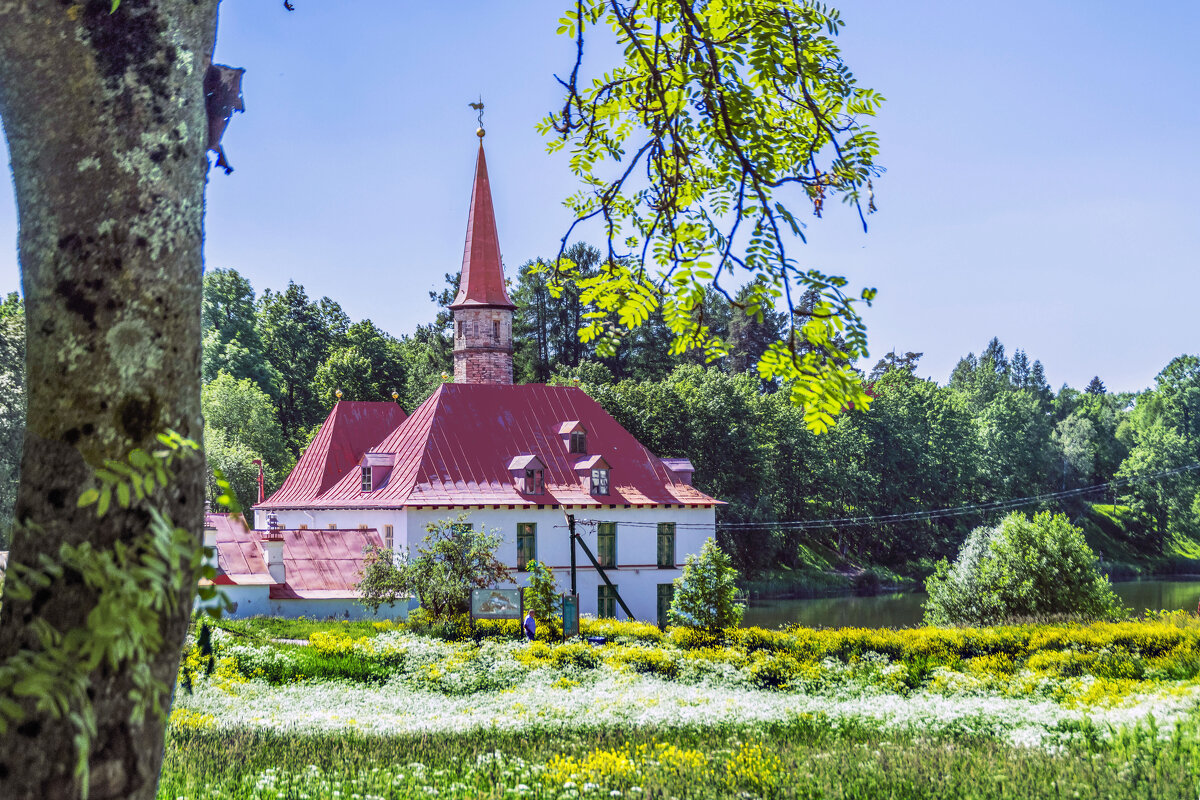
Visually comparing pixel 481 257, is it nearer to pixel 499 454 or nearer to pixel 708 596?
pixel 499 454

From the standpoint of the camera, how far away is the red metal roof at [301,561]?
106 feet

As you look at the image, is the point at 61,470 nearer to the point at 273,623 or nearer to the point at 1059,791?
the point at 1059,791

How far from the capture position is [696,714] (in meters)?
13.5

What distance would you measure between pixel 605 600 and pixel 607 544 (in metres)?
1.96

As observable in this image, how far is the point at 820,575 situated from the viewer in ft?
208

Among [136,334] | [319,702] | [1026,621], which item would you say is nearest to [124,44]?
[136,334]

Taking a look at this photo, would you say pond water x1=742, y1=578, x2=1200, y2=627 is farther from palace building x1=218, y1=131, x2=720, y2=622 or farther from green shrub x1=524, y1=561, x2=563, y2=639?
green shrub x1=524, y1=561, x2=563, y2=639

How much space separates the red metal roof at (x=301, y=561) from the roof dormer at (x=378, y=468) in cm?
362

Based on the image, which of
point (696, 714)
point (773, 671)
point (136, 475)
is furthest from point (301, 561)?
point (136, 475)

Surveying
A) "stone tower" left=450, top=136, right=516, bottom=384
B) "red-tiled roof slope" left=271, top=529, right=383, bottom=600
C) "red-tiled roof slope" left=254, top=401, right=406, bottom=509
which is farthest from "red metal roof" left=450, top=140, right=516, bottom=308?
"red-tiled roof slope" left=271, top=529, right=383, bottom=600

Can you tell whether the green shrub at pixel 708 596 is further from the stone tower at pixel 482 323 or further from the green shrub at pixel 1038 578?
the stone tower at pixel 482 323

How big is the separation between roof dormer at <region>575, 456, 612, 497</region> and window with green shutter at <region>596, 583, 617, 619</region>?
11.0 ft

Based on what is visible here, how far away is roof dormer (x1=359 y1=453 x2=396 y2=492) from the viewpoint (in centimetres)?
3981

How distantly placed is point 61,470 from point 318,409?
220 feet
